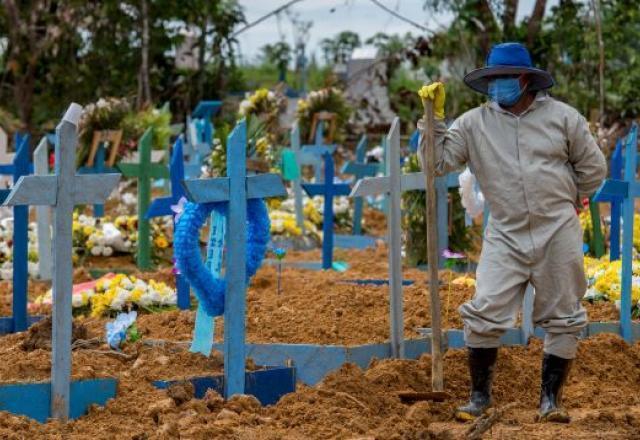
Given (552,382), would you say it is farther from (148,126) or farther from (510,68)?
(148,126)

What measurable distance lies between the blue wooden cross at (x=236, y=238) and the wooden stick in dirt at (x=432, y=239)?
68 centimetres

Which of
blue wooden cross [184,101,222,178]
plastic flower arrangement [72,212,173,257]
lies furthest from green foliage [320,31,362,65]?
plastic flower arrangement [72,212,173,257]

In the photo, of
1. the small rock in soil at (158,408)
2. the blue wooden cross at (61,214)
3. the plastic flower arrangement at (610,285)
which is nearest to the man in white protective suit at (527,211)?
the small rock in soil at (158,408)

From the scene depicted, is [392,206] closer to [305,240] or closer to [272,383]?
[272,383]

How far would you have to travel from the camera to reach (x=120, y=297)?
950 centimetres

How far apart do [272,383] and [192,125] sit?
12770 millimetres

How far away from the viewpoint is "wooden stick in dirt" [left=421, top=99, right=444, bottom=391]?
278 inches

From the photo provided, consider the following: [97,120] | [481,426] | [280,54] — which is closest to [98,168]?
[97,120]

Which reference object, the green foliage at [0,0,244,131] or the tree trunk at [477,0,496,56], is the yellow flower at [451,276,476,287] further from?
the green foliage at [0,0,244,131]

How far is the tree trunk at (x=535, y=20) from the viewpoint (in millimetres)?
20484

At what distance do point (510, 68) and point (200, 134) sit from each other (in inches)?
504

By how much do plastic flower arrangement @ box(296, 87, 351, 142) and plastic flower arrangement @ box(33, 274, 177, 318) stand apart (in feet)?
28.3

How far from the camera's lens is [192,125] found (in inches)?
771

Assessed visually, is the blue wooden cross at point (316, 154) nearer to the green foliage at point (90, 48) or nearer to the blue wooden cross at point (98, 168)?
the blue wooden cross at point (98, 168)
